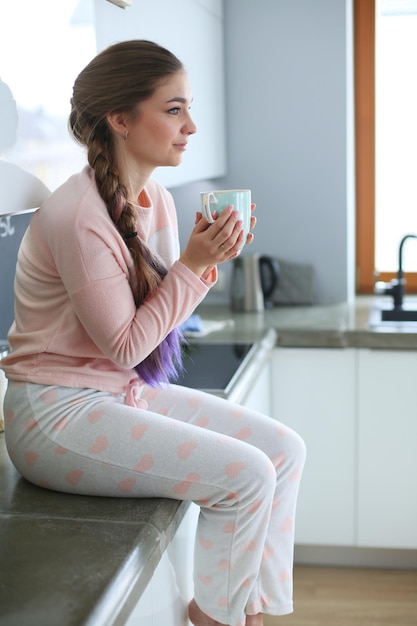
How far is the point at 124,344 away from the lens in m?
1.38

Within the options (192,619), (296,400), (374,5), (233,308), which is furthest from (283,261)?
(192,619)

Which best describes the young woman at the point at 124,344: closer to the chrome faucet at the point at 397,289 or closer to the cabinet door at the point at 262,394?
the cabinet door at the point at 262,394

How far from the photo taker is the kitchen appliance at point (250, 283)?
10.0ft

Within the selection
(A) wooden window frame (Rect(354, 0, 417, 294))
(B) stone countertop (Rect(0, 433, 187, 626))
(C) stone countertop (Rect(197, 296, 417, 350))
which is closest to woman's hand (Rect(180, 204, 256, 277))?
(B) stone countertop (Rect(0, 433, 187, 626))

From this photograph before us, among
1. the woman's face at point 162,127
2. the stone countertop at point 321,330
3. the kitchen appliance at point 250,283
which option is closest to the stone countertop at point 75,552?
the woman's face at point 162,127

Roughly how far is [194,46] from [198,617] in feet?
5.48

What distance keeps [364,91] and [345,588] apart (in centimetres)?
174

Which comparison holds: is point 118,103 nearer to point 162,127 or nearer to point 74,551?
point 162,127

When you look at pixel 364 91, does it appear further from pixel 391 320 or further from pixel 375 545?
pixel 375 545

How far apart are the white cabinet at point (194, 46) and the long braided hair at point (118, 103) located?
0.37 meters

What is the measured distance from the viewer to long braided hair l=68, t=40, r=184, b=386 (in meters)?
1.43

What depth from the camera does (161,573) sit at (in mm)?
1425

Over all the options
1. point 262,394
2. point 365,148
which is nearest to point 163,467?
point 262,394

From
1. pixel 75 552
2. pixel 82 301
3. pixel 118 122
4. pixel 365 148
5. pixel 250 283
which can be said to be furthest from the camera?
pixel 365 148
